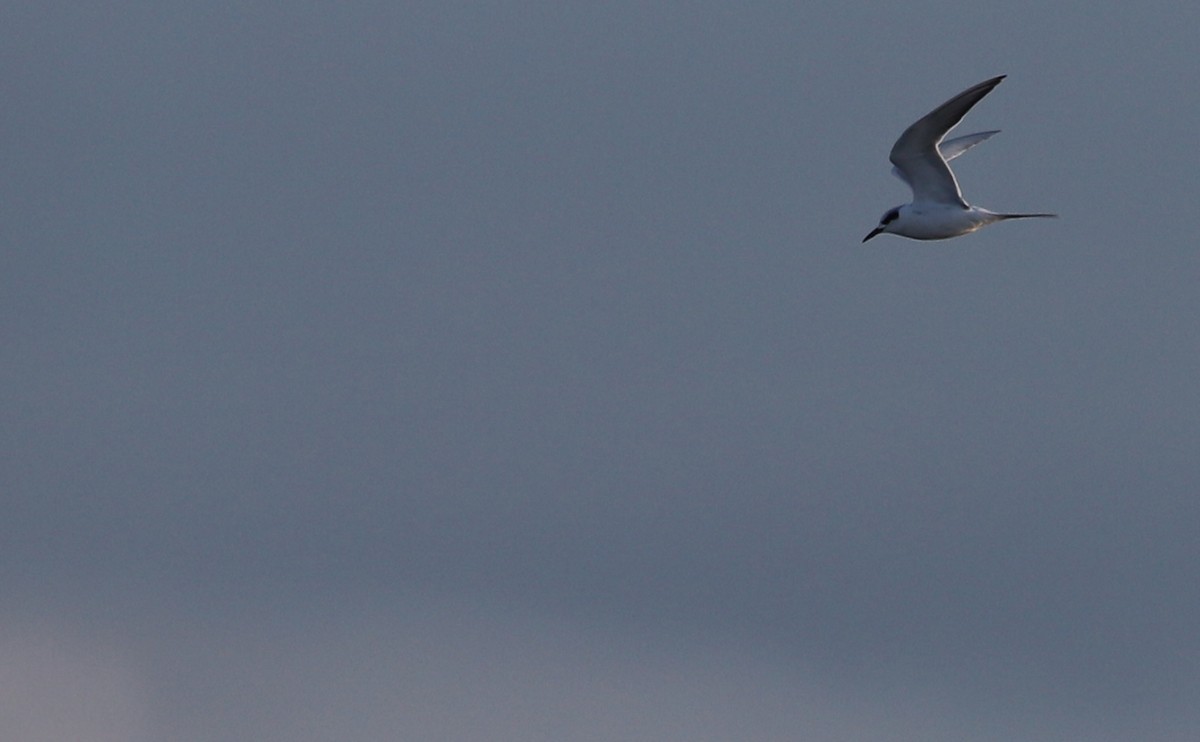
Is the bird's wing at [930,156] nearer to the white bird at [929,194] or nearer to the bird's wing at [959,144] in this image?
the white bird at [929,194]

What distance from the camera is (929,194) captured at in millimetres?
53969

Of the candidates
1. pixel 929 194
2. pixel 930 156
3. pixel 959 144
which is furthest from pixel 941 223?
pixel 959 144

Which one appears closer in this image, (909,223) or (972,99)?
(972,99)

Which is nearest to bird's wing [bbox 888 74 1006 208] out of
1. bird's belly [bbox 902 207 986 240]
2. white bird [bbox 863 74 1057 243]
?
white bird [bbox 863 74 1057 243]

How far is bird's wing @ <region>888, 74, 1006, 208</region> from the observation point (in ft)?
168

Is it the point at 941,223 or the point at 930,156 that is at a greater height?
the point at 930,156

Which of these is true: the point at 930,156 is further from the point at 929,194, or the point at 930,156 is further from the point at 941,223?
the point at 941,223

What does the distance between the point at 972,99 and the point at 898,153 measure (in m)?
3.42

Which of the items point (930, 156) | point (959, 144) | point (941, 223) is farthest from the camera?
point (959, 144)

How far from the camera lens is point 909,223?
5419cm

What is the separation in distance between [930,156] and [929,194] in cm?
124

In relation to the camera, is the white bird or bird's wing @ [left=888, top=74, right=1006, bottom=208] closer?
bird's wing @ [left=888, top=74, right=1006, bottom=208]

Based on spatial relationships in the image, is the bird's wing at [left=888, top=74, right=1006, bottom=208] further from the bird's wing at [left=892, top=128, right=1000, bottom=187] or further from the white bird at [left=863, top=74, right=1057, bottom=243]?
the bird's wing at [left=892, top=128, right=1000, bottom=187]

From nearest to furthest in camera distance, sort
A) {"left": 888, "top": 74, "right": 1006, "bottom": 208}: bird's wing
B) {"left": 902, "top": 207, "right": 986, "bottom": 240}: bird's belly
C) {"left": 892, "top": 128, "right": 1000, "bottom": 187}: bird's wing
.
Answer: {"left": 888, "top": 74, "right": 1006, "bottom": 208}: bird's wing → {"left": 902, "top": 207, "right": 986, "bottom": 240}: bird's belly → {"left": 892, "top": 128, "right": 1000, "bottom": 187}: bird's wing
